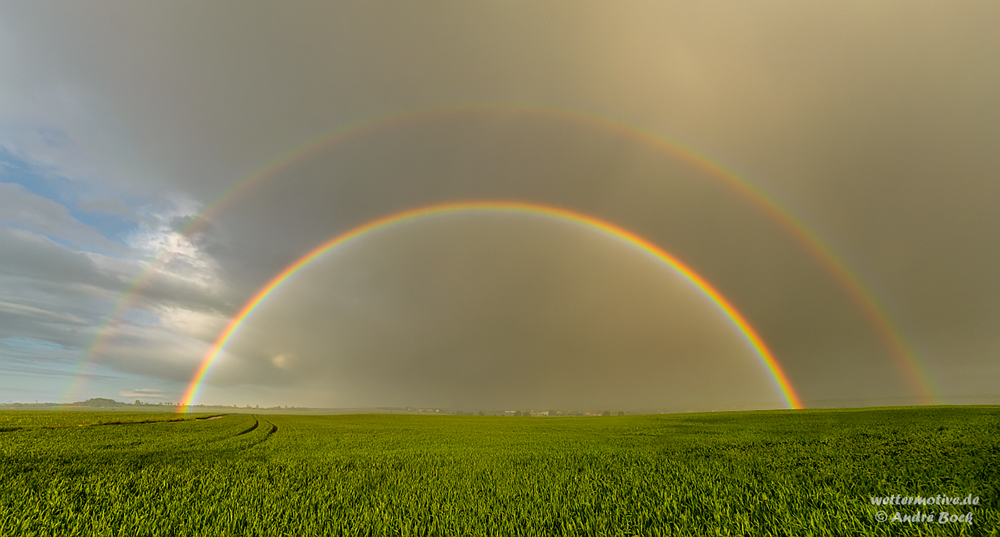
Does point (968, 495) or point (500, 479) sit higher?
point (968, 495)

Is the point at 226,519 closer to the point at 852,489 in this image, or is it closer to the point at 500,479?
the point at 500,479

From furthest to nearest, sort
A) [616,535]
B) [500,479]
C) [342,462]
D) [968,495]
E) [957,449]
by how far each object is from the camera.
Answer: [342,462] < [957,449] < [500,479] < [968,495] < [616,535]

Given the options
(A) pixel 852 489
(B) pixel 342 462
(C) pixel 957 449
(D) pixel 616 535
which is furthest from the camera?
(B) pixel 342 462

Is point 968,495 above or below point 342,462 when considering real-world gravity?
above

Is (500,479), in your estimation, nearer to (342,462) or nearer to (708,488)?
(708,488)

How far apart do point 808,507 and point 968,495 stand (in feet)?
9.04

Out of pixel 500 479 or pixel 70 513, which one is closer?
pixel 70 513

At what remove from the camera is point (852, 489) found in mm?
8617

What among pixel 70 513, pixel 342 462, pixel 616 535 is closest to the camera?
pixel 616 535

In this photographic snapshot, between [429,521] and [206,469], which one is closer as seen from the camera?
[429,521]

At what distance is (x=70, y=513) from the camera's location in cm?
782

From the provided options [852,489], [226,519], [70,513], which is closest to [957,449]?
[852,489]

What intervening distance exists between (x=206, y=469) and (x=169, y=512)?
24.1 feet

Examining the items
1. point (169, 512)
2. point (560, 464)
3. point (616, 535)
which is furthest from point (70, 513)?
point (560, 464)
